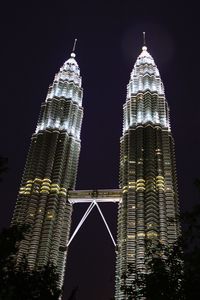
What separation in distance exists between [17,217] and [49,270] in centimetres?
8511

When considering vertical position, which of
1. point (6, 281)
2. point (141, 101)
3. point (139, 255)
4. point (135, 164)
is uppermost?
point (141, 101)

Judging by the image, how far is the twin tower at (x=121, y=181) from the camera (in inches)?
4326

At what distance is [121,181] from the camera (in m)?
124

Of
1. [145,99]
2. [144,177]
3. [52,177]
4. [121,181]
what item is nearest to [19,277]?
[144,177]

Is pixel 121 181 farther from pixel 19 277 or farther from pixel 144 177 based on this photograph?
pixel 19 277

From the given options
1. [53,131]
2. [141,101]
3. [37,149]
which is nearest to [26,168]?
[37,149]

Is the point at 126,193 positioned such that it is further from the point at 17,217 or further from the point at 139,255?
the point at 17,217

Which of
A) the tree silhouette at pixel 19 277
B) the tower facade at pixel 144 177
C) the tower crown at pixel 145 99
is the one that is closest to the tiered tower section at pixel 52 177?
the tower facade at pixel 144 177

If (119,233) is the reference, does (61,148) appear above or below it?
above

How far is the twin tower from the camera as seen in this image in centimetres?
10988

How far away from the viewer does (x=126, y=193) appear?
118 meters

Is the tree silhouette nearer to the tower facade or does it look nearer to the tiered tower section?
the tower facade

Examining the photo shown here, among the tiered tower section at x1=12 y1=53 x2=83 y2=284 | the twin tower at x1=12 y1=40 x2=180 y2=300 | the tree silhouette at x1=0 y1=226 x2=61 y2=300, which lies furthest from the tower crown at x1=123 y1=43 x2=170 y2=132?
the tree silhouette at x1=0 y1=226 x2=61 y2=300

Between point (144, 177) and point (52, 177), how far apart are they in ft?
97.4
